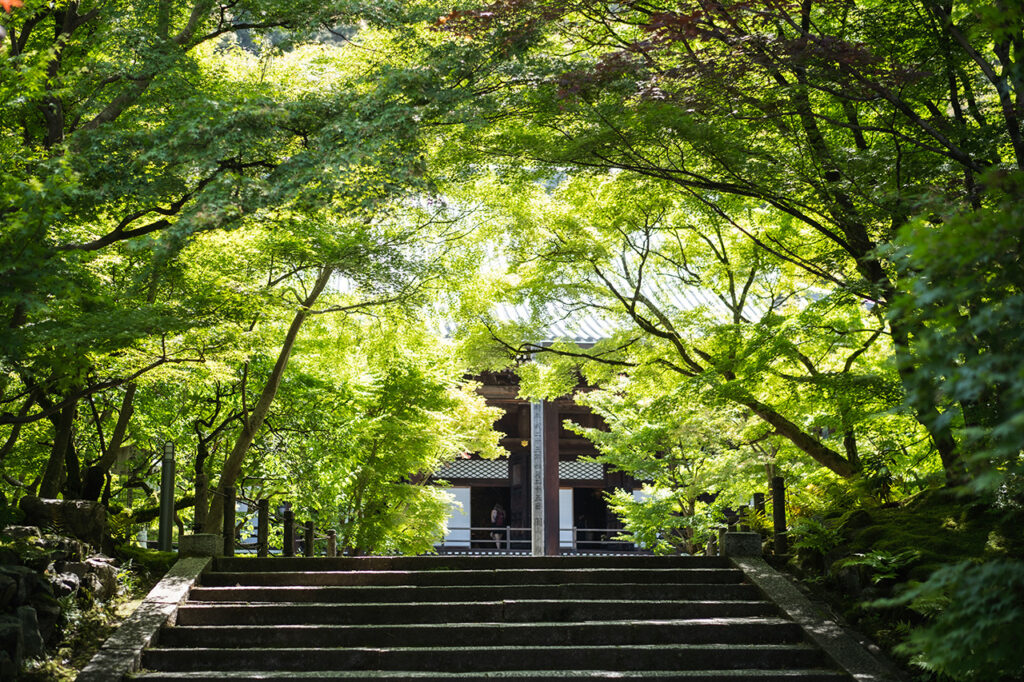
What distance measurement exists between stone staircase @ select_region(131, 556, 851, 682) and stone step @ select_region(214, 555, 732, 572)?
0.02 metres

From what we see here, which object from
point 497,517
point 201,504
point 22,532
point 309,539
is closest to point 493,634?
point 22,532

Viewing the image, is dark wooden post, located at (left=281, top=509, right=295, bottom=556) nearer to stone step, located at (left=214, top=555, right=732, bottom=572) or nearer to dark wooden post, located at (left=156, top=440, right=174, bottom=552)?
dark wooden post, located at (left=156, top=440, right=174, bottom=552)

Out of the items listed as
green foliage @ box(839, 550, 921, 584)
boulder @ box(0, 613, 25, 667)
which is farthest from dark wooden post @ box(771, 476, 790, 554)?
boulder @ box(0, 613, 25, 667)

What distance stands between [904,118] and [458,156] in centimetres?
479

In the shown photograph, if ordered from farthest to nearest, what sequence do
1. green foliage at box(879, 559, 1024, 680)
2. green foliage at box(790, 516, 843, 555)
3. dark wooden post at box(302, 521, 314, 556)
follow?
dark wooden post at box(302, 521, 314, 556) < green foliage at box(790, 516, 843, 555) < green foliage at box(879, 559, 1024, 680)

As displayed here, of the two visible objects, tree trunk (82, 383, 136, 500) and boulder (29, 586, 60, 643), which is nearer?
boulder (29, 586, 60, 643)

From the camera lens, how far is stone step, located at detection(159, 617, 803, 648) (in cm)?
798

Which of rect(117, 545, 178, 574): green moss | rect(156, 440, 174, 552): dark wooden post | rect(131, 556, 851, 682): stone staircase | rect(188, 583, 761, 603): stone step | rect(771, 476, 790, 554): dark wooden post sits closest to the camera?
rect(131, 556, 851, 682): stone staircase

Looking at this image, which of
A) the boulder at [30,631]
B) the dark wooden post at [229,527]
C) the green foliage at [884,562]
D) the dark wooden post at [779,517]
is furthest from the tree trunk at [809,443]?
the boulder at [30,631]

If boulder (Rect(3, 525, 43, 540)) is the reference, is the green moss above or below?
below

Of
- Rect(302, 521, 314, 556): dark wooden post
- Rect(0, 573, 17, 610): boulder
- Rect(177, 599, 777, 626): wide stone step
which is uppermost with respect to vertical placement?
Rect(302, 521, 314, 556): dark wooden post

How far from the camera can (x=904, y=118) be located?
9023mm

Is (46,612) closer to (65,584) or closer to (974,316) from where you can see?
(65,584)

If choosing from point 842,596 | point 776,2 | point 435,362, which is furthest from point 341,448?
point 776,2
